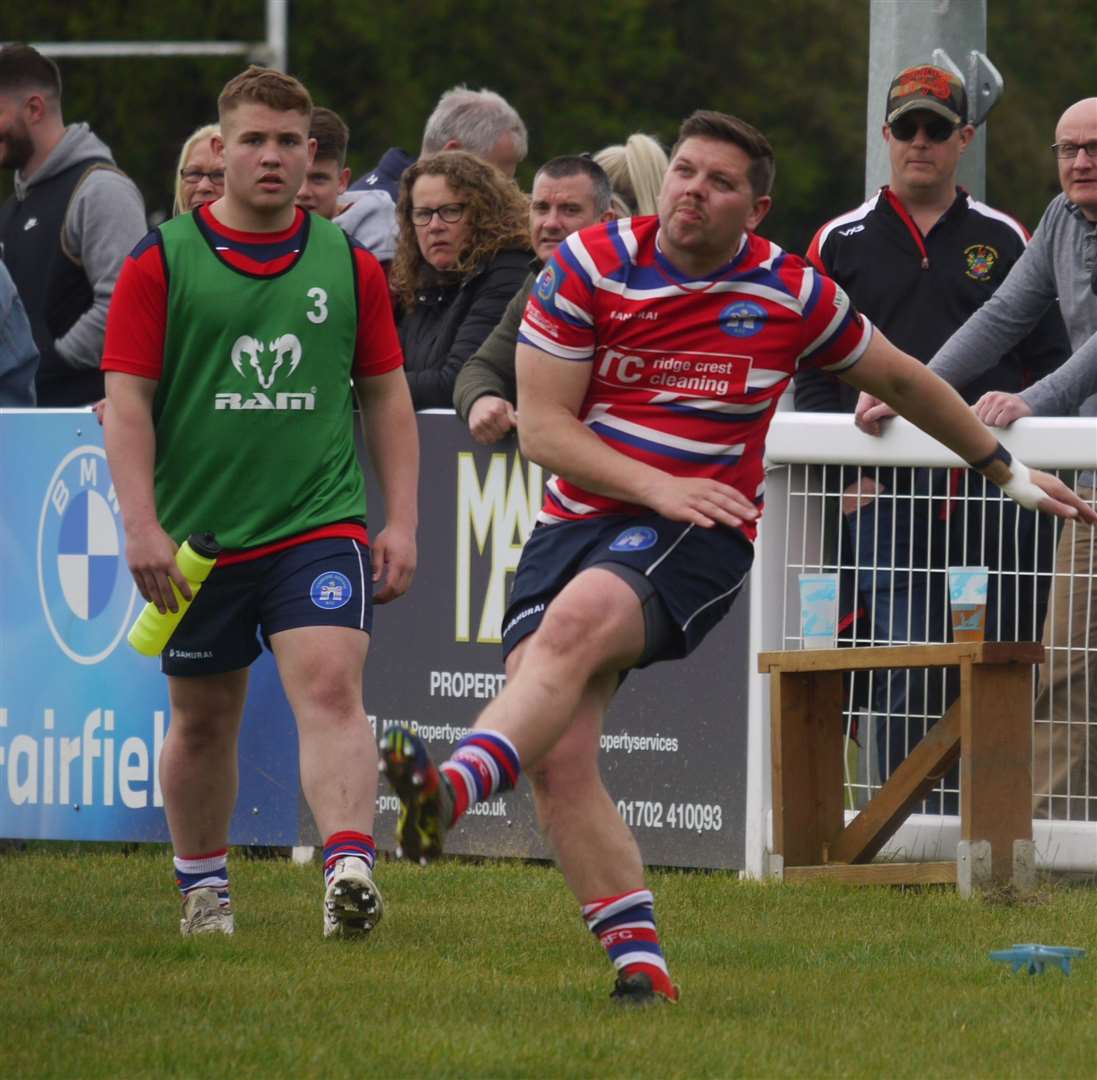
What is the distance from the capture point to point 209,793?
719 cm

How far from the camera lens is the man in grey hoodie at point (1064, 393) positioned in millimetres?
7895

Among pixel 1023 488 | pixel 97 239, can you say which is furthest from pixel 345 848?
pixel 97 239

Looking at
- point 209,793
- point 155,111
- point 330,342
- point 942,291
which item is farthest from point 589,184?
point 155,111

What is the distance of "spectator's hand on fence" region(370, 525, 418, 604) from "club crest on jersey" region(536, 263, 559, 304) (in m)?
1.36

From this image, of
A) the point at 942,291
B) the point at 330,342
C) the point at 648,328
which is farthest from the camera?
the point at 942,291

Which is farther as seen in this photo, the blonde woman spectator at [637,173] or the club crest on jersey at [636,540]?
the blonde woman spectator at [637,173]

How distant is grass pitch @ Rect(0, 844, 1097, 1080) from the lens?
5.32 meters

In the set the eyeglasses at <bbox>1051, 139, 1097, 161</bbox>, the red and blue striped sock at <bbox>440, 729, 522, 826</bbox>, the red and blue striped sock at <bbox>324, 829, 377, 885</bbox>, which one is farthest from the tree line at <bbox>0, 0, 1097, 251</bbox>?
the red and blue striped sock at <bbox>440, 729, 522, 826</bbox>

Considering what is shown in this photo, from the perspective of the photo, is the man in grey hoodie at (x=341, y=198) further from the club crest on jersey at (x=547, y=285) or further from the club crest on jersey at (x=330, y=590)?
the club crest on jersey at (x=547, y=285)

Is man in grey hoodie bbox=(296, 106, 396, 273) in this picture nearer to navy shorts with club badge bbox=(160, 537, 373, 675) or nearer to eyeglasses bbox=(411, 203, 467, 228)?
eyeglasses bbox=(411, 203, 467, 228)

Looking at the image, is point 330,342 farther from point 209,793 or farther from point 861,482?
point 861,482

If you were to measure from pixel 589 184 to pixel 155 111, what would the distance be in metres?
29.9

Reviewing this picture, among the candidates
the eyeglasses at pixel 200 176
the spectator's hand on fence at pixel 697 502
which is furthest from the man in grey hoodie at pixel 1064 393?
the eyeglasses at pixel 200 176

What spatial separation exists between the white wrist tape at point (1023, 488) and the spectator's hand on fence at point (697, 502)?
2.85 ft
